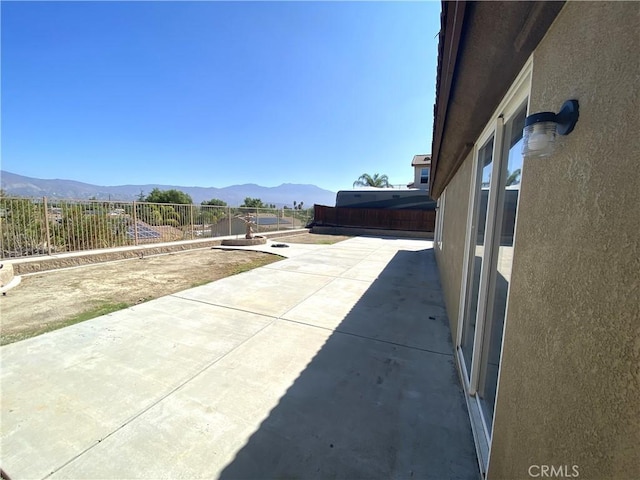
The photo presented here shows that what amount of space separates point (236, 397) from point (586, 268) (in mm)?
2654

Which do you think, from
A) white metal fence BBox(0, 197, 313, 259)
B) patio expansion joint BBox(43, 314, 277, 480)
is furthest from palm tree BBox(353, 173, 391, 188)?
patio expansion joint BBox(43, 314, 277, 480)

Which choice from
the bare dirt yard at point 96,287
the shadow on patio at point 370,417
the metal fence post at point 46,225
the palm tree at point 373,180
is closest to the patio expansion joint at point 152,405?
the shadow on patio at point 370,417

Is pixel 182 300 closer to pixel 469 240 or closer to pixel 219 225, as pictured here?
pixel 469 240

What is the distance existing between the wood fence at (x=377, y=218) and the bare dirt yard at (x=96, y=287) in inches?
504

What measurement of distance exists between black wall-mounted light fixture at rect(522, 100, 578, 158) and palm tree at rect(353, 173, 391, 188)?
35.6 m

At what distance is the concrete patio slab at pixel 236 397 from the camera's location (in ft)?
6.21

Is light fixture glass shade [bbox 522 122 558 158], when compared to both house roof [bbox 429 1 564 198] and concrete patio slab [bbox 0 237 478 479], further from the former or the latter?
concrete patio slab [bbox 0 237 478 479]

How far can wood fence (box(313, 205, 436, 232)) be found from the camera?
1881 cm

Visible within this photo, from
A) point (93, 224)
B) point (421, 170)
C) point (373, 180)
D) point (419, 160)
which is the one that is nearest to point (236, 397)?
point (93, 224)

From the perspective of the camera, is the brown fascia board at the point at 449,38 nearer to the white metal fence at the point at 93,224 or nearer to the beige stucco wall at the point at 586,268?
the beige stucco wall at the point at 586,268

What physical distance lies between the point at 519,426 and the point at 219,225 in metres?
13.0

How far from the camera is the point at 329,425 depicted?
2.23 m

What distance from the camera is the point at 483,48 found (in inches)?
58.1

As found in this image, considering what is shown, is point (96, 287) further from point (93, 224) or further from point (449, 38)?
point (449, 38)
